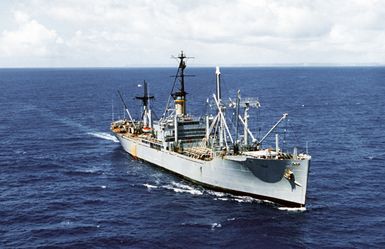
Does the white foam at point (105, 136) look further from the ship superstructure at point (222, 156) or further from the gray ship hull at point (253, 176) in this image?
the gray ship hull at point (253, 176)

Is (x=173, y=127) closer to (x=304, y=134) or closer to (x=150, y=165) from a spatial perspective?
(x=150, y=165)

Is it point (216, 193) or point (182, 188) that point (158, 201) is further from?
point (216, 193)

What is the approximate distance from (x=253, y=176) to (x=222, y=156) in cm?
534

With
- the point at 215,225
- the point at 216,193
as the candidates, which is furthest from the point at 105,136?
the point at 215,225

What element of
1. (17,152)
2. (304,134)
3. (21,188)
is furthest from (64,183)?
(304,134)

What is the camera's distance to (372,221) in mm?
51719

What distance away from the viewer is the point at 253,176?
59125 millimetres

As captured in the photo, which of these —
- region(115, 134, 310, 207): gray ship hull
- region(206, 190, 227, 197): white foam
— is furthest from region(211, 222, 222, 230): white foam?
region(206, 190, 227, 197): white foam

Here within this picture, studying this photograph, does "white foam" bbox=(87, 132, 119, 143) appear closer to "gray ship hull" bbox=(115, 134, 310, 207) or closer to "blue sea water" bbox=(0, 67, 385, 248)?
"blue sea water" bbox=(0, 67, 385, 248)

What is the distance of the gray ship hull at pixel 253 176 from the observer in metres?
55.6

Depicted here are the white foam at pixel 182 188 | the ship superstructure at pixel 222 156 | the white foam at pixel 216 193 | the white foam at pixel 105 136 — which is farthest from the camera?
the white foam at pixel 105 136

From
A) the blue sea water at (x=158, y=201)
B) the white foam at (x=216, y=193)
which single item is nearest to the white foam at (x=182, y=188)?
the blue sea water at (x=158, y=201)

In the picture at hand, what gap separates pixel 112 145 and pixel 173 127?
78.6ft

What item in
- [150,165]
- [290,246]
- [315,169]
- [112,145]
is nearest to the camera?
[290,246]
